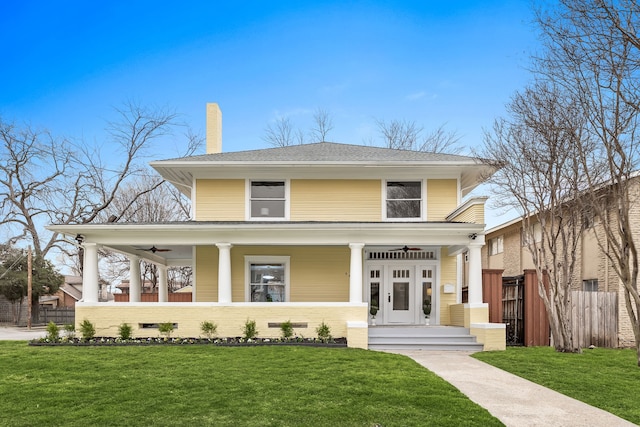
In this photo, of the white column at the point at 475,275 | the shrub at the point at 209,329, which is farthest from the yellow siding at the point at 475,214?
the shrub at the point at 209,329

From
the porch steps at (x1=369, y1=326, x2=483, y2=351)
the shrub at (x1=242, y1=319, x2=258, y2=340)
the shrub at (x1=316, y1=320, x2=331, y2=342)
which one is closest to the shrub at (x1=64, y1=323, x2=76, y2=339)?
the shrub at (x1=242, y1=319, x2=258, y2=340)

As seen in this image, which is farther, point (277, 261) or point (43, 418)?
point (277, 261)

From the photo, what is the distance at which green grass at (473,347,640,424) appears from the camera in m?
7.54

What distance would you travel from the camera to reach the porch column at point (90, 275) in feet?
47.3

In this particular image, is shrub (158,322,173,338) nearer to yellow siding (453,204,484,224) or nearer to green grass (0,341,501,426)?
green grass (0,341,501,426)

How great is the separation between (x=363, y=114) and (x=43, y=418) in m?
30.8

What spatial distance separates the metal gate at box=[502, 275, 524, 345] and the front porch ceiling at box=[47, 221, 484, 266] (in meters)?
2.26

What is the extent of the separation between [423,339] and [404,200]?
16.7 feet

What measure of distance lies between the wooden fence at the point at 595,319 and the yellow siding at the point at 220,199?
1091 cm

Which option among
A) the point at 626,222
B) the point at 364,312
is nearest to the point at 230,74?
the point at 364,312

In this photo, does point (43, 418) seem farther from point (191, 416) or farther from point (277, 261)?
point (277, 261)

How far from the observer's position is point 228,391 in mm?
7672

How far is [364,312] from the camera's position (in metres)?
13.8

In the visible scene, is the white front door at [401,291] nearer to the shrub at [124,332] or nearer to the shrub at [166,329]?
the shrub at [166,329]
